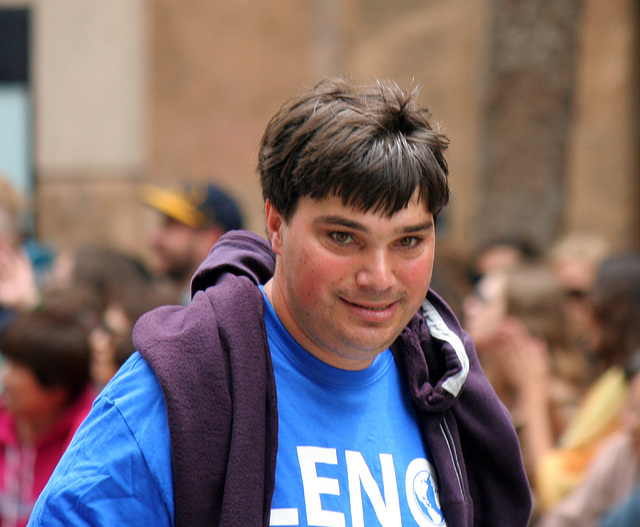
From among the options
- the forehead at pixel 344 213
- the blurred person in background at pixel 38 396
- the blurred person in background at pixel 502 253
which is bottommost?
the blurred person in background at pixel 38 396

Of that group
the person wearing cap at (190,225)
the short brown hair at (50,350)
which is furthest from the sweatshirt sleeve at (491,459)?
the person wearing cap at (190,225)

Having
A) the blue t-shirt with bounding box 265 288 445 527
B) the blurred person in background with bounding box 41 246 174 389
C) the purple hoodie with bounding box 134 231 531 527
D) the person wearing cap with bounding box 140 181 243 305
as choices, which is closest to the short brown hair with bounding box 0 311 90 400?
the blurred person in background with bounding box 41 246 174 389

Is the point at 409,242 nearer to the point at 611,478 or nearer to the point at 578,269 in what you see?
the point at 611,478

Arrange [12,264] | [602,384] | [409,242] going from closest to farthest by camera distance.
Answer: [409,242], [602,384], [12,264]

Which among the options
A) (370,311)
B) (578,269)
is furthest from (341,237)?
(578,269)

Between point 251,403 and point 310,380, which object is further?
point 310,380

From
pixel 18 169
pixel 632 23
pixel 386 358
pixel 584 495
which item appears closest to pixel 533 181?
pixel 632 23

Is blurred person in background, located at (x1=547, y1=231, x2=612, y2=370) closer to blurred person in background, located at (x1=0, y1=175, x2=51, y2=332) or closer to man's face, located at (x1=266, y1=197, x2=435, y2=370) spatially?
blurred person in background, located at (x1=0, y1=175, x2=51, y2=332)

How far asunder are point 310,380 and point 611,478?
202 cm

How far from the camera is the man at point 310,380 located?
1567 mm

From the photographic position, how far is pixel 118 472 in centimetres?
155

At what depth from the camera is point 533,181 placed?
631 cm

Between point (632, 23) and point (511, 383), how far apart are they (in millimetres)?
3116

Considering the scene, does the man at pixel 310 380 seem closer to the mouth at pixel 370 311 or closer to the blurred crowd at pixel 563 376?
the mouth at pixel 370 311
